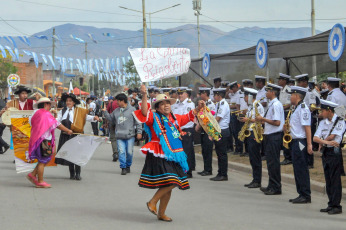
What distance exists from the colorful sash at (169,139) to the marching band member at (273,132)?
222cm

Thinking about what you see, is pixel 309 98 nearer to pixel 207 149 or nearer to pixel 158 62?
pixel 207 149

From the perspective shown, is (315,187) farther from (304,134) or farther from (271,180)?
(304,134)

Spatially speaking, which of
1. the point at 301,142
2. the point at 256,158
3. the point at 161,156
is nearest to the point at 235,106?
the point at 256,158

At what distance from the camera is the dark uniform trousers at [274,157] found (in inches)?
377

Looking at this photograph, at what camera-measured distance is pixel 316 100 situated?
1284 centimetres

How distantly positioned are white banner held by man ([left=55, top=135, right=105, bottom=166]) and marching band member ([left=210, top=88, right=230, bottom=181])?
96.2 inches

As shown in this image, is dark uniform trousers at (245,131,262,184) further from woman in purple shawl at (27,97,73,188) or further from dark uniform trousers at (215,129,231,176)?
woman in purple shawl at (27,97,73,188)

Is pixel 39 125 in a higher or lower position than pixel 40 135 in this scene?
higher

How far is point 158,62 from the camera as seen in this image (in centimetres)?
1133

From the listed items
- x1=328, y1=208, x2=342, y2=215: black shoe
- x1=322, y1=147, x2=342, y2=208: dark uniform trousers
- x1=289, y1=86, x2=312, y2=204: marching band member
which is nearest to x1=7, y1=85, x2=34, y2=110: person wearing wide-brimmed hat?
x1=289, y1=86, x2=312, y2=204: marching band member

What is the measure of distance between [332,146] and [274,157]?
1.80 metres

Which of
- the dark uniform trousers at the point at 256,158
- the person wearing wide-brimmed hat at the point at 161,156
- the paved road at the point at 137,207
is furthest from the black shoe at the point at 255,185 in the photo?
the person wearing wide-brimmed hat at the point at 161,156

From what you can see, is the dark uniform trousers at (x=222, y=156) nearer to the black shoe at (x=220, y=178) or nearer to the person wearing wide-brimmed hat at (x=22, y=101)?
the black shoe at (x=220, y=178)

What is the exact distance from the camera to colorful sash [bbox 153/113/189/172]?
7684mm
